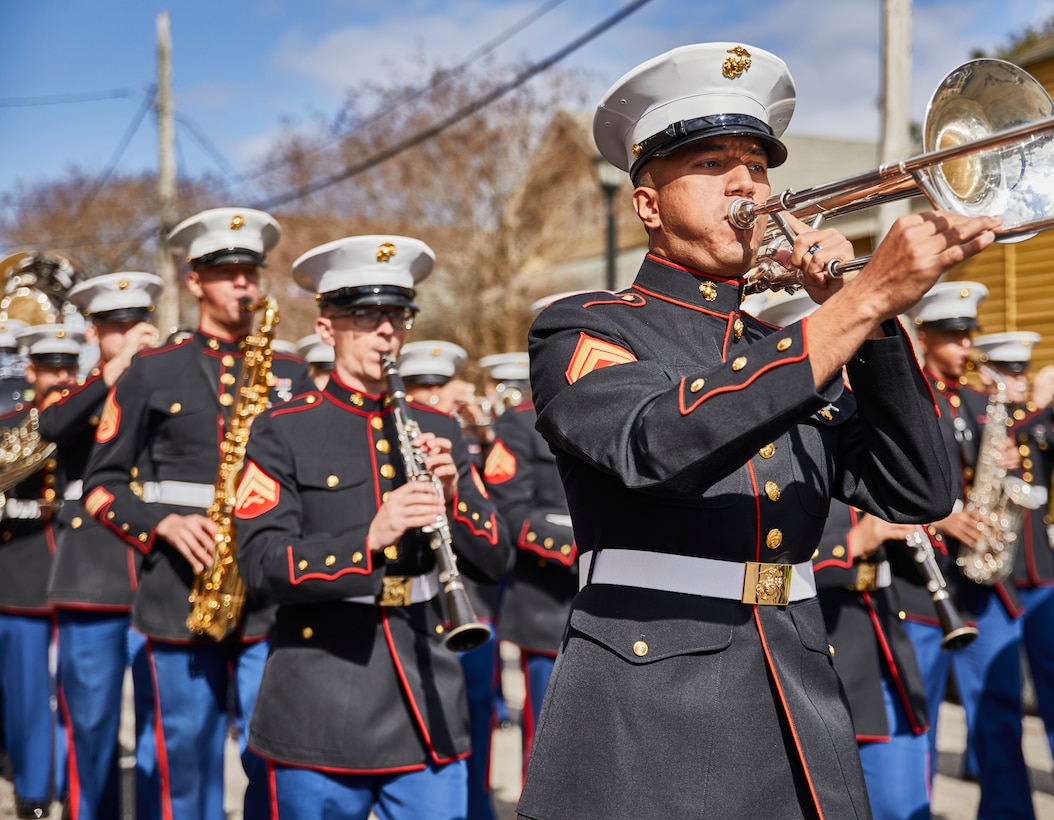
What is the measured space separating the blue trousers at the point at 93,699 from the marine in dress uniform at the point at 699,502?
3540 millimetres

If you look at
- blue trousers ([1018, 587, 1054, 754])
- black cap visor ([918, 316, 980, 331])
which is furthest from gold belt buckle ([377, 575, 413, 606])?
blue trousers ([1018, 587, 1054, 754])

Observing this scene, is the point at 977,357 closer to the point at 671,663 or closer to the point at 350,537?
the point at 350,537

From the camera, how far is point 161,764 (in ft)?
15.6

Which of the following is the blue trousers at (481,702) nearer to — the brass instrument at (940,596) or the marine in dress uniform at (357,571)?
the marine in dress uniform at (357,571)

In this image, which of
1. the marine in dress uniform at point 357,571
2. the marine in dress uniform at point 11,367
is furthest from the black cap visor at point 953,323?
the marine in dress uniform at point 11,367

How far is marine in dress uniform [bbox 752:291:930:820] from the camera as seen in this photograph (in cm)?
434

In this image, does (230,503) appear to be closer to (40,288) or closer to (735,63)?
(735,63)

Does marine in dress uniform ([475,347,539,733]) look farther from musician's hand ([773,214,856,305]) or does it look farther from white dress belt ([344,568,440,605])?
musician's hand ([773,214,856,305])

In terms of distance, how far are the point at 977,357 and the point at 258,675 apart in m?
3.90

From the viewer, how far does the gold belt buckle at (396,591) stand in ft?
12.2

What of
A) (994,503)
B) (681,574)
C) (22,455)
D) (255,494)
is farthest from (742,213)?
(22,455)

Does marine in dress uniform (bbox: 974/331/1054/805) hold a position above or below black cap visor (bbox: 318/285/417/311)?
below

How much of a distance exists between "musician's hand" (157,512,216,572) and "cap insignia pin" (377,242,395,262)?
53.7 inches

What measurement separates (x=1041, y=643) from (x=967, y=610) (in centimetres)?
60
